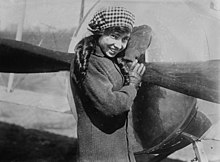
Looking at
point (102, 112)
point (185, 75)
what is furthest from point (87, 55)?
point (185, 75)

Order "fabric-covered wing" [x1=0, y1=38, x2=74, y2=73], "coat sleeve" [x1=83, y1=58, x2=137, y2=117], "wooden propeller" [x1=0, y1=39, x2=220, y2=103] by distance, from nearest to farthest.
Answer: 1. "coat sleeve" [x1=83, y1=58, x2=137, y2=117]
2. "wooden propeller" [x1=0, y1=39, x2=220, y2=103]
3. "fabric-covered wing" [x1=0, y1=38, x2=74, y2=73]

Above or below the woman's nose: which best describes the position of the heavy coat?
below

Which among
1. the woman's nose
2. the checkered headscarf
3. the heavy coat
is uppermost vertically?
the checkered headscarf

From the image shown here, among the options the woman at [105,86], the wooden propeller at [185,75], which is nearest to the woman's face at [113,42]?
the woman at [105,86]

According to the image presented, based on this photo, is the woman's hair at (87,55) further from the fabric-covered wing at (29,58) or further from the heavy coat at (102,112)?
the fabric-covered wing at (29,58)

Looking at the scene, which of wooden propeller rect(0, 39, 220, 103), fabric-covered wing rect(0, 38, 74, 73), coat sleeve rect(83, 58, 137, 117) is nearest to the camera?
coat sleeve rect(83, 58, 137, 117)

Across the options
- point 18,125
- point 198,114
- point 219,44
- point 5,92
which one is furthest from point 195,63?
point 18,125

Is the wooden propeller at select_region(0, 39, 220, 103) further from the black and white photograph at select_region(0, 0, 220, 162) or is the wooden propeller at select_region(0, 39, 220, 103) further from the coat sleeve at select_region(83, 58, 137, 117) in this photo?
the coat sleeve at select_region(83, 58, 137, 117)

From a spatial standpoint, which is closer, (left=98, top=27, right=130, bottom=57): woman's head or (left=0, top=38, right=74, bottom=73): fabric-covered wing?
(left=98, top=27, right=130, bottom=57): woman's head

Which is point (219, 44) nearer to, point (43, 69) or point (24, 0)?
point (43, 69)

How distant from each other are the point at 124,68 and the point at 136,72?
52 mm

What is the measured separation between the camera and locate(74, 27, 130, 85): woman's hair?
1316 millimetres

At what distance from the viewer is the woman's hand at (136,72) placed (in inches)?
52.6

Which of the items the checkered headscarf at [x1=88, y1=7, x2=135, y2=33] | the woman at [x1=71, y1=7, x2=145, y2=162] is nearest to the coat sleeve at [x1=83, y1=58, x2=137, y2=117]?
the woman at [x1=71, y1=7, x2=145, y2=162]
